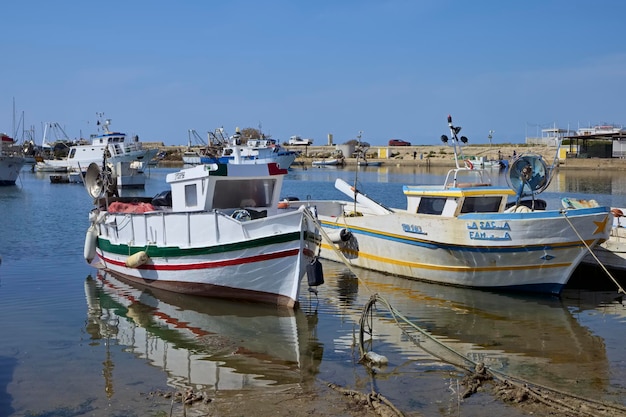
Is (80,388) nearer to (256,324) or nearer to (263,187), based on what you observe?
(256,324)

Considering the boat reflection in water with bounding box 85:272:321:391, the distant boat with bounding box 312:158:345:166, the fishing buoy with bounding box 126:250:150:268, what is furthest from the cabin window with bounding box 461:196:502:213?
the distant boat with bounding box 312:158:345:166

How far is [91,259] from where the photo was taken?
61.6 ft

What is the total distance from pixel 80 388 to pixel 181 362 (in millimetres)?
1719

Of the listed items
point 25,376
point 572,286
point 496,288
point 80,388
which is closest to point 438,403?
point 80,388

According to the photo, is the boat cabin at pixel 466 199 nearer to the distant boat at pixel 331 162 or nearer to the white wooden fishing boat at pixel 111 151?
the white wooden fishing boat at pixel 111 151

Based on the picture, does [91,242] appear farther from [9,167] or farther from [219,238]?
[9,167]

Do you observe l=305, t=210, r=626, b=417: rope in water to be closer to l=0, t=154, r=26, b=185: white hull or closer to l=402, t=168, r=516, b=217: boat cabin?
l=402, t=168, r=516, b=217: boat cabin

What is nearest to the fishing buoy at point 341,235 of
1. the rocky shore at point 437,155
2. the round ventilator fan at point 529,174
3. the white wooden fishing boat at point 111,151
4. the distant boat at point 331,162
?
the round ventilator fan at point 529,174

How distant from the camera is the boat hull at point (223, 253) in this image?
13664mm

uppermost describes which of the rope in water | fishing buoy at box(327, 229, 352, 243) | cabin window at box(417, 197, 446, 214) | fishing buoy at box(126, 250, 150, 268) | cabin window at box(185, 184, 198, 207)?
cabin window at box(185, 184, 198, 207)

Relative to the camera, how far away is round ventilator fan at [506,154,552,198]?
56.1ft

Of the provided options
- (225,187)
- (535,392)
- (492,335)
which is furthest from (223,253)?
(535,392)

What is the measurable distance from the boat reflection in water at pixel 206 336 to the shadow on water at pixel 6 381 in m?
1.30

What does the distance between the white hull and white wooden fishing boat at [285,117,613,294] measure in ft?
149
